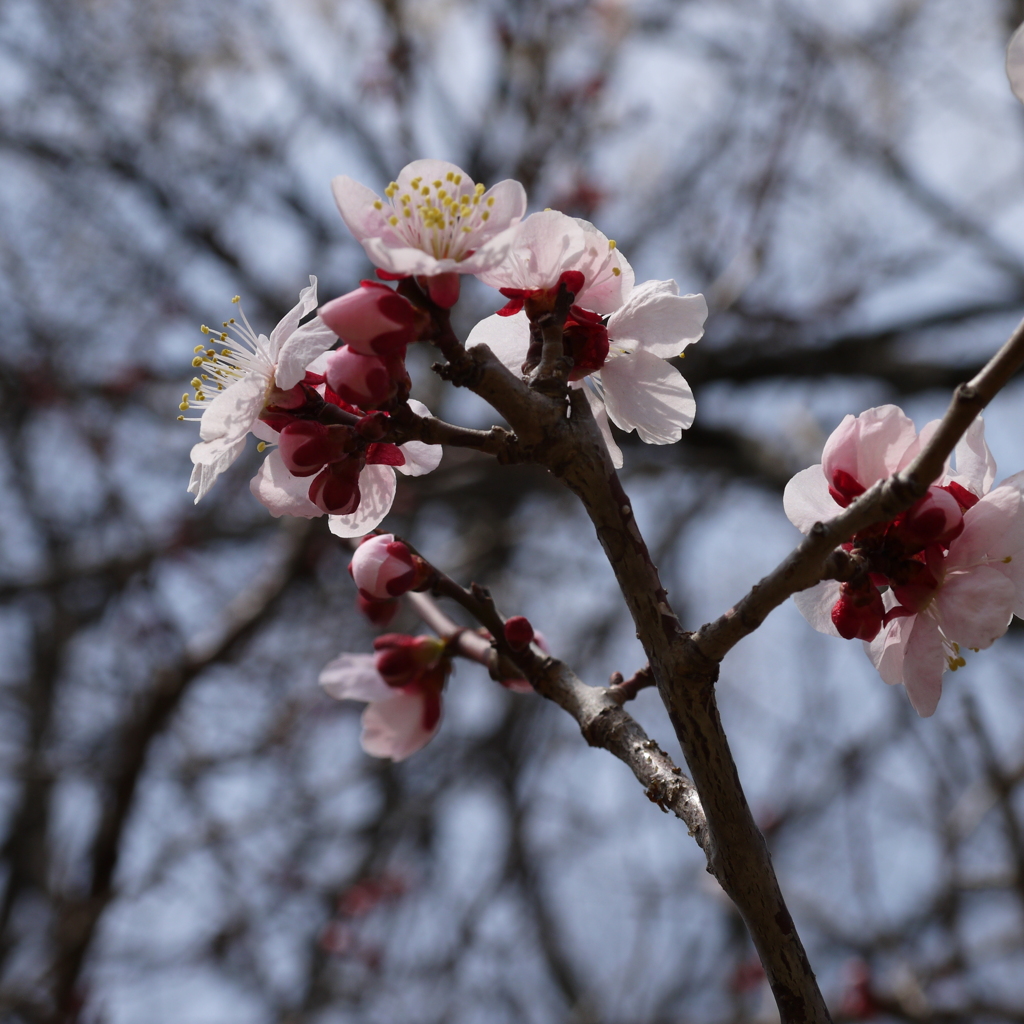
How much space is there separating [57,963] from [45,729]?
237 centimetres

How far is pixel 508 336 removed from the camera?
3.89 feet

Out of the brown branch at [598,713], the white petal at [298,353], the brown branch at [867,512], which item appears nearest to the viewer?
the brown branch at [867,512]

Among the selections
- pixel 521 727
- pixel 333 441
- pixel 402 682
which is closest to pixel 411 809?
pixel 521 727

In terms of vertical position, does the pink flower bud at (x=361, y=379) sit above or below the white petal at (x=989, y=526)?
above

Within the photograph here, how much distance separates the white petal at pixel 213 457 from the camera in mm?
1080

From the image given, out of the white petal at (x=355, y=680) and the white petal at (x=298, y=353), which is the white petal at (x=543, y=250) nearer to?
the white petal at (x=298, y=353)

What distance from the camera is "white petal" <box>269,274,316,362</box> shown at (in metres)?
1.07

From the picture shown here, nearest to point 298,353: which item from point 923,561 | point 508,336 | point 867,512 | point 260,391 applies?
point 260,391

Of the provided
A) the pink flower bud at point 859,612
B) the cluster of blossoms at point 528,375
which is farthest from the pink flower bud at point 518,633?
the pink flower bud at point 859,612

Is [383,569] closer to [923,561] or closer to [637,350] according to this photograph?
[637,350]

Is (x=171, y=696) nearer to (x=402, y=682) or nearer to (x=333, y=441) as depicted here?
(x=402, y=682)

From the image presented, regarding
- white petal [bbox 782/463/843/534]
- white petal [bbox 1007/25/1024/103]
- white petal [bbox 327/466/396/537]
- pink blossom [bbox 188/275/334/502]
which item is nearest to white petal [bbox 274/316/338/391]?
pink blossom [bbox 188/275/334/502]

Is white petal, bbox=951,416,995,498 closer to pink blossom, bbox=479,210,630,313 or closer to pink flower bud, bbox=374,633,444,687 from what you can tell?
pink blossom, bbox=479,210,630,313

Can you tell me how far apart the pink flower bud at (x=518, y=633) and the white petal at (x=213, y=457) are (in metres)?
0.40
